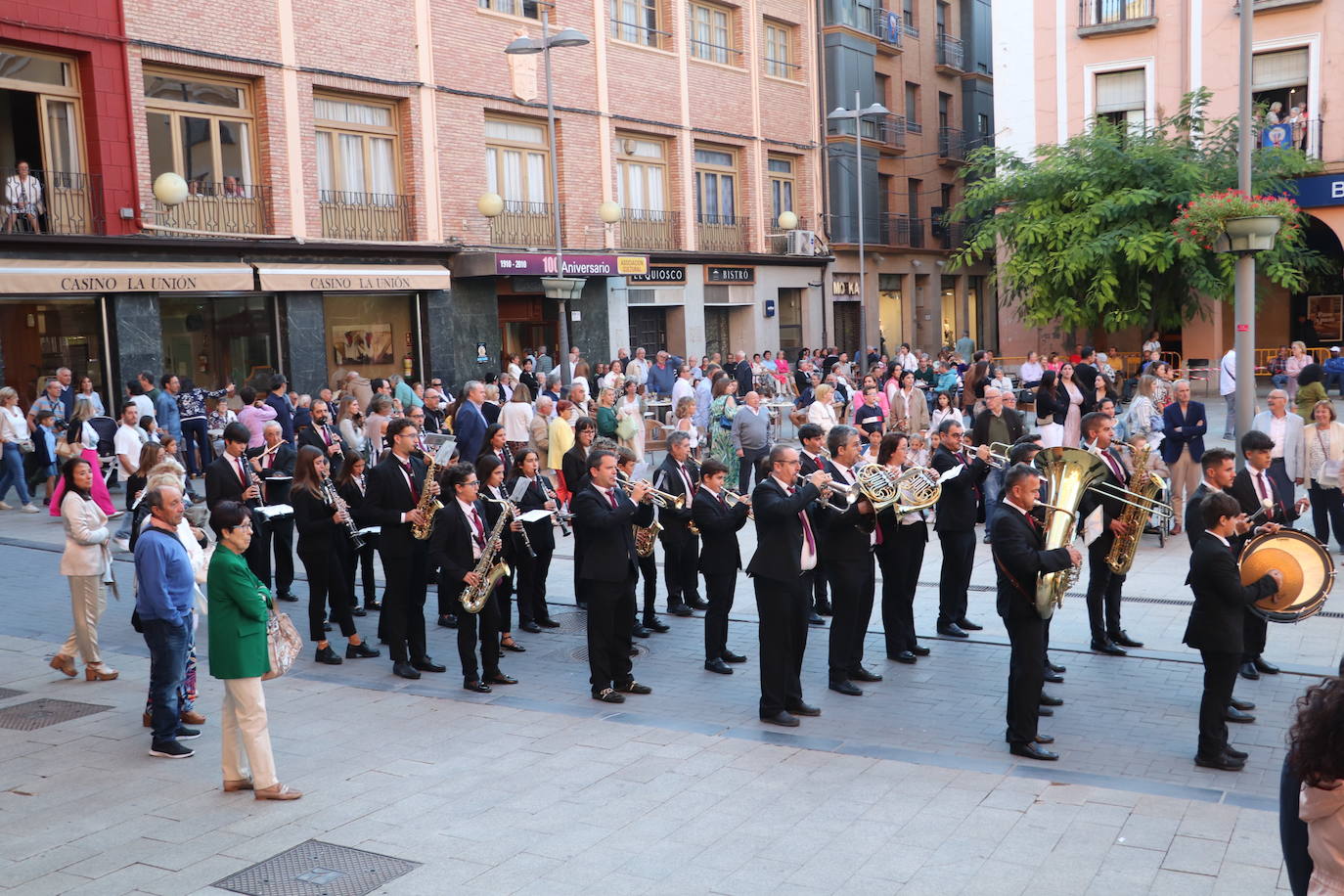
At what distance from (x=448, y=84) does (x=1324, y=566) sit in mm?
21401

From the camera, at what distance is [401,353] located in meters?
25.2

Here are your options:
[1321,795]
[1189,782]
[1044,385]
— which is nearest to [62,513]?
[1189,782]

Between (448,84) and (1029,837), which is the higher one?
(448,84)

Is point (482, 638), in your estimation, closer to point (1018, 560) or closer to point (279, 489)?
point (279, 489)

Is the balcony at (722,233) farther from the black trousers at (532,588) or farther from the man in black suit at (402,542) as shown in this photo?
the man in black suit at (402,542)

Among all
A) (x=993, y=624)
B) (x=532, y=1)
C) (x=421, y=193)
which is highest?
(x=532, y=1)

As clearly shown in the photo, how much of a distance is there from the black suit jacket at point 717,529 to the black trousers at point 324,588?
3062 millimetres

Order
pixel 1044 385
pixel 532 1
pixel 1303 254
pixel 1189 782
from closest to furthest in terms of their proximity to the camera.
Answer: pixel 1189 782 < pixel 1044 385 < pixel 532 1 < pixel 1303 254

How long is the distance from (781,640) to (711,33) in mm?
27068

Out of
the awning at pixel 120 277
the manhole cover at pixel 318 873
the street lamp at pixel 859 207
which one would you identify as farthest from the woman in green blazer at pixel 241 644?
the street lamp at pixel 859 207

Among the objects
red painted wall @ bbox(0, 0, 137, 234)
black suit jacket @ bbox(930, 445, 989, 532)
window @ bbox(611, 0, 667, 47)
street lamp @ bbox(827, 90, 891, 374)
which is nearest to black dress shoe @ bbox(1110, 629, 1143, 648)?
black suit jacket @ bbox(930, 445, 989, 532)

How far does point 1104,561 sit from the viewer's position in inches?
367

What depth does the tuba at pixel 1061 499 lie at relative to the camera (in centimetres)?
741

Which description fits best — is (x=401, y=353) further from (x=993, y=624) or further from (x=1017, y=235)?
(x=993, y=624)
